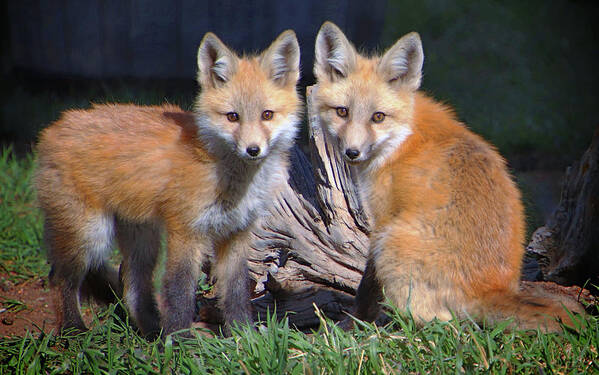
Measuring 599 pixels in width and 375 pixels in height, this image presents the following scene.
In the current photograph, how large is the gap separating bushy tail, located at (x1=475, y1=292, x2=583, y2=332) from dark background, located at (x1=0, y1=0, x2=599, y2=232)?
265 cm

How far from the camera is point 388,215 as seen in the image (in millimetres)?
3051

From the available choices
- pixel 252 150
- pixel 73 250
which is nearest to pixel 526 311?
pixel 252 150

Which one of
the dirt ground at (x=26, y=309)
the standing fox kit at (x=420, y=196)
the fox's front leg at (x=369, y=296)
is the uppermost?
the standing fox kit at (x=420, y=196)

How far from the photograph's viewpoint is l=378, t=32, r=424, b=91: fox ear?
3.16 m

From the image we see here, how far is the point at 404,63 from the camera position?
3217mm

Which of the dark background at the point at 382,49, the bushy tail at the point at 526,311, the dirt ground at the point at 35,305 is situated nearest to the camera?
the bushy tail at the point at 526,311

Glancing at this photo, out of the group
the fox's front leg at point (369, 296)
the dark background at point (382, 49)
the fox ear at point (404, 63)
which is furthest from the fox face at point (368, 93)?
the dark background at point (382, 49)

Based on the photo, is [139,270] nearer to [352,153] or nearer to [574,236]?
[352,153]

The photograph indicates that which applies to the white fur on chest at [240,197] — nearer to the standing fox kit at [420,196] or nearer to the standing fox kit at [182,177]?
the standing fox kit at [182,177]

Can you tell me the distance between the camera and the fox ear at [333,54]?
127 inches

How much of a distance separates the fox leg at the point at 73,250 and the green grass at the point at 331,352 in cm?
34

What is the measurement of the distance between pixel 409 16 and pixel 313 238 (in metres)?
2.89

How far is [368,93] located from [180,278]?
1.49 m

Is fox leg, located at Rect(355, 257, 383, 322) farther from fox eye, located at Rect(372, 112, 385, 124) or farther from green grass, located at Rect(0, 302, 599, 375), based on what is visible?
fox eye, located at Rect(372, 112, 385, 124)
